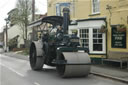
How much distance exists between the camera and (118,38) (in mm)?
→ 14531

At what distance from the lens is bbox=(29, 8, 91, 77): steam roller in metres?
10.3

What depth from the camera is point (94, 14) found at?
16.8 m

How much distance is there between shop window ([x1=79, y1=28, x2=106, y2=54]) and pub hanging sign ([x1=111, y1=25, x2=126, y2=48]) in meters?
0.98

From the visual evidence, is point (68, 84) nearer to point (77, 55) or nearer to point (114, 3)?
point (77, 55)

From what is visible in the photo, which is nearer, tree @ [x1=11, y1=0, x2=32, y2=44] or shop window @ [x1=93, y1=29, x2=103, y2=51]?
shop window @ [x1=93, y1=29, x2=103, y2=51]

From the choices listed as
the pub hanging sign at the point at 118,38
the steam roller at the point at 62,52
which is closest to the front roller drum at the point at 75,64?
the steam roller at the point at 62,52

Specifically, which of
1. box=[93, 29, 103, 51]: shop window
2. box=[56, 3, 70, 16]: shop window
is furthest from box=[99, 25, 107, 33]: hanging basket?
box=[56, 3, 70, 16]: shop window

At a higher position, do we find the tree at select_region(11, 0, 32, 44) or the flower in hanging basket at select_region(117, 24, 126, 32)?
the tree at select_region(11, 0, 32, 44)

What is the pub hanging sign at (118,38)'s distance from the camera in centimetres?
1414

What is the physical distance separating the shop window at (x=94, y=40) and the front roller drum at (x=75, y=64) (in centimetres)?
543

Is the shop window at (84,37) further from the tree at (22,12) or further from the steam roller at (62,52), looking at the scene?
the tree at (22,12)

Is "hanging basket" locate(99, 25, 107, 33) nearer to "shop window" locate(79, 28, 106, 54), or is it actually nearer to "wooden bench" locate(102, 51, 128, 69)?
"shop window" locate(79, 28, 106, 54)

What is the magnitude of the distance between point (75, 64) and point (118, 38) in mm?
5450

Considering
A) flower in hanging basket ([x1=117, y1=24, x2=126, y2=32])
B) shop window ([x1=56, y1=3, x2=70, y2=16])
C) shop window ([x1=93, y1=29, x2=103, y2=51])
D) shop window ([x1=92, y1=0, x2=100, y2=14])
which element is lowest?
shop window ([x1=93, y1=29, x2=103, y2=51])
